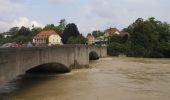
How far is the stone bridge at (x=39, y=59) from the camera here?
19844mm

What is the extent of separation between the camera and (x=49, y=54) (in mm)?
30141

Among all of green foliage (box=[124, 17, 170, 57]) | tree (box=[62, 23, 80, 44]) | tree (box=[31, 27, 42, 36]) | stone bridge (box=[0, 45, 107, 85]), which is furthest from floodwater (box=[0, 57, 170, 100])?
tree (box=[31, 27, 42, 36])

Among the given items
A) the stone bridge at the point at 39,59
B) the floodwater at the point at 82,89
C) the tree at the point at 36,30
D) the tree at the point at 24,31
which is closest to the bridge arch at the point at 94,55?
the stone bridge at the point at 39,59

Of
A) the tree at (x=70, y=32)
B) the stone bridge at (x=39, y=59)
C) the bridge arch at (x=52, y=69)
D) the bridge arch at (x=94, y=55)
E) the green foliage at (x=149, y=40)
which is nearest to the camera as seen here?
the stone bridge at (x=39, y=59)

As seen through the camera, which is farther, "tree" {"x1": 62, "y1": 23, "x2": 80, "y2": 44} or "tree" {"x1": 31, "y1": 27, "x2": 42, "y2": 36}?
"tree" {"x1": 31, "y1": 27, "x2": 42, "y2": 36}

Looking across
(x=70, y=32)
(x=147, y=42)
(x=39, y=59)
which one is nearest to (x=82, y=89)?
(x=39, y=59)

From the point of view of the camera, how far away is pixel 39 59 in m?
27.0

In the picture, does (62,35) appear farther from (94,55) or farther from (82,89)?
(82,89)

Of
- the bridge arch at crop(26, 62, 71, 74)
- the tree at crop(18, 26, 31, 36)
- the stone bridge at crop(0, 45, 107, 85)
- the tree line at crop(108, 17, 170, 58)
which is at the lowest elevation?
the bridge arch at crop(26, 62, 71, 74)

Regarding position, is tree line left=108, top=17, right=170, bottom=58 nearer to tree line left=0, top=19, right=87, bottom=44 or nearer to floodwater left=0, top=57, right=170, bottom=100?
tree line left=0, top=19, right=87, bottom=44

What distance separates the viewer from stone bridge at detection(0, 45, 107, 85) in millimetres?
19844

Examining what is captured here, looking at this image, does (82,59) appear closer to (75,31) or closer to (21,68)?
(21,68)

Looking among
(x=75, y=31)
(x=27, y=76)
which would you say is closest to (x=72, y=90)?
(x=27, y=76)

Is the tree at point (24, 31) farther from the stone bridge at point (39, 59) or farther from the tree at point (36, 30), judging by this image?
the stone bridge at point (39, 59)
